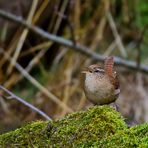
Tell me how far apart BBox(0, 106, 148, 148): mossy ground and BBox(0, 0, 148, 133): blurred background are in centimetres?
444

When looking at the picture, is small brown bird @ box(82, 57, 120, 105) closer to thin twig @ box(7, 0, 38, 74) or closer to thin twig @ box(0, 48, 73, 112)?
thin twig @ box(0, 48, 73, 112)

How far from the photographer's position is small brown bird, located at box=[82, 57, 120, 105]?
3.79 m

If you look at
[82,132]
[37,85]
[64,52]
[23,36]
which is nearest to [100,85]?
[82,132]

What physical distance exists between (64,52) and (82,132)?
5.57 metres

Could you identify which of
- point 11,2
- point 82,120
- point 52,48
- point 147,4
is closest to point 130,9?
point 147,4

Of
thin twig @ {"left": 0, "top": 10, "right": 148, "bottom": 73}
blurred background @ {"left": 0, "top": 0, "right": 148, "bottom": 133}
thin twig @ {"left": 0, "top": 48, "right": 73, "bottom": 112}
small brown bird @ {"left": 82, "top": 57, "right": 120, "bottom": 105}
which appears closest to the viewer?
small brown bird @ {"left": 82, "top": 57, "right": 120, "bottom": 105}

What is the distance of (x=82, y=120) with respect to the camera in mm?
3180

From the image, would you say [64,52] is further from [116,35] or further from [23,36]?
[23,36]

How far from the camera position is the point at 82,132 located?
307 cm

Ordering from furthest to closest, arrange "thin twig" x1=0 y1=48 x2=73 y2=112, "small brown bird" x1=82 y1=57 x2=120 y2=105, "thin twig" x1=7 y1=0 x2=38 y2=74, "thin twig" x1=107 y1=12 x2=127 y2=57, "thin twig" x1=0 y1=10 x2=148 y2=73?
"thin twig" x1=107 y1=12 x2=127 y2=57 < "thin twig" x1=7 y1=0 x2=38 y2=74 < "thin twig" x1=0 y1=10 x2=148 y2=73 < "thin twig" x1=0 y1=48 x2=73 y2=112 < "small brown bird" x1=82 y1=57 x2=120 y2=105

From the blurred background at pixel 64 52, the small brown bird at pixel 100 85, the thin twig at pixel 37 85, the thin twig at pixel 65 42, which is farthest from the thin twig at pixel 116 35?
the small brown bird at pixel 100 85

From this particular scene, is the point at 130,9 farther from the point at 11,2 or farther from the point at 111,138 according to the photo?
the point at 111,138

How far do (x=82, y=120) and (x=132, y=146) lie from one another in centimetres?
42

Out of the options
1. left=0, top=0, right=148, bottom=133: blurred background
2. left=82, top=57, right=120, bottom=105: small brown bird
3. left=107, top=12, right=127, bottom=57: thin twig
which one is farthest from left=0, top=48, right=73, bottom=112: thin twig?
left=82, top=57, right=120, bottom=105: small brown bird
